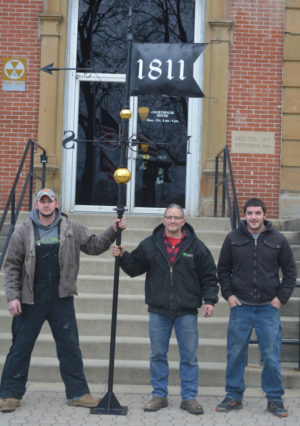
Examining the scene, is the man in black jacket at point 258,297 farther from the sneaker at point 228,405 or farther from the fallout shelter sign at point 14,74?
the fallout shelter sign at point 14,74

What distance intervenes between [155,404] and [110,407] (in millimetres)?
377

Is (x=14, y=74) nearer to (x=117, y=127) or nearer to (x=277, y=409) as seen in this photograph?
(x=117, y=127)

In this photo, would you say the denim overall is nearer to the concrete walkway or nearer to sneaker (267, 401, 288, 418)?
the concrete walkway

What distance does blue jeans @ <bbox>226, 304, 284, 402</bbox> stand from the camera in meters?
4.90

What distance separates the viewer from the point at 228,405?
493cm

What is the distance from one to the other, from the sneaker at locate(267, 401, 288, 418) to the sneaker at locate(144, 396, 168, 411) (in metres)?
0.88

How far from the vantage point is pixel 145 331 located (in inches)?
244

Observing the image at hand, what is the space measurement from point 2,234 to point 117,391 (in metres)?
3.41

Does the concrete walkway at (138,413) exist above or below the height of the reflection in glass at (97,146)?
below

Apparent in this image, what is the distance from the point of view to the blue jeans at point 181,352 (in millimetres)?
4914

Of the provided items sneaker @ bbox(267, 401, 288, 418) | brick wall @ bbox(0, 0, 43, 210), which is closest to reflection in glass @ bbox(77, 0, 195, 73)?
brick wall @ bbox(0, 0, 43, 210)

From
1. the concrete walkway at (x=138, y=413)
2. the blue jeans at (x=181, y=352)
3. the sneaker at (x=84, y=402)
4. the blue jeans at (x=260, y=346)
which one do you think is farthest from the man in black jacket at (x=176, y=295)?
the sneaker at (x=84, y=402)

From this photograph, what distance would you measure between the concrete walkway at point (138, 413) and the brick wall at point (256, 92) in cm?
425

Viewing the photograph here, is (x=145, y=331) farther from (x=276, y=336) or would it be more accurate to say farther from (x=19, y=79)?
(x=19, y=79)
